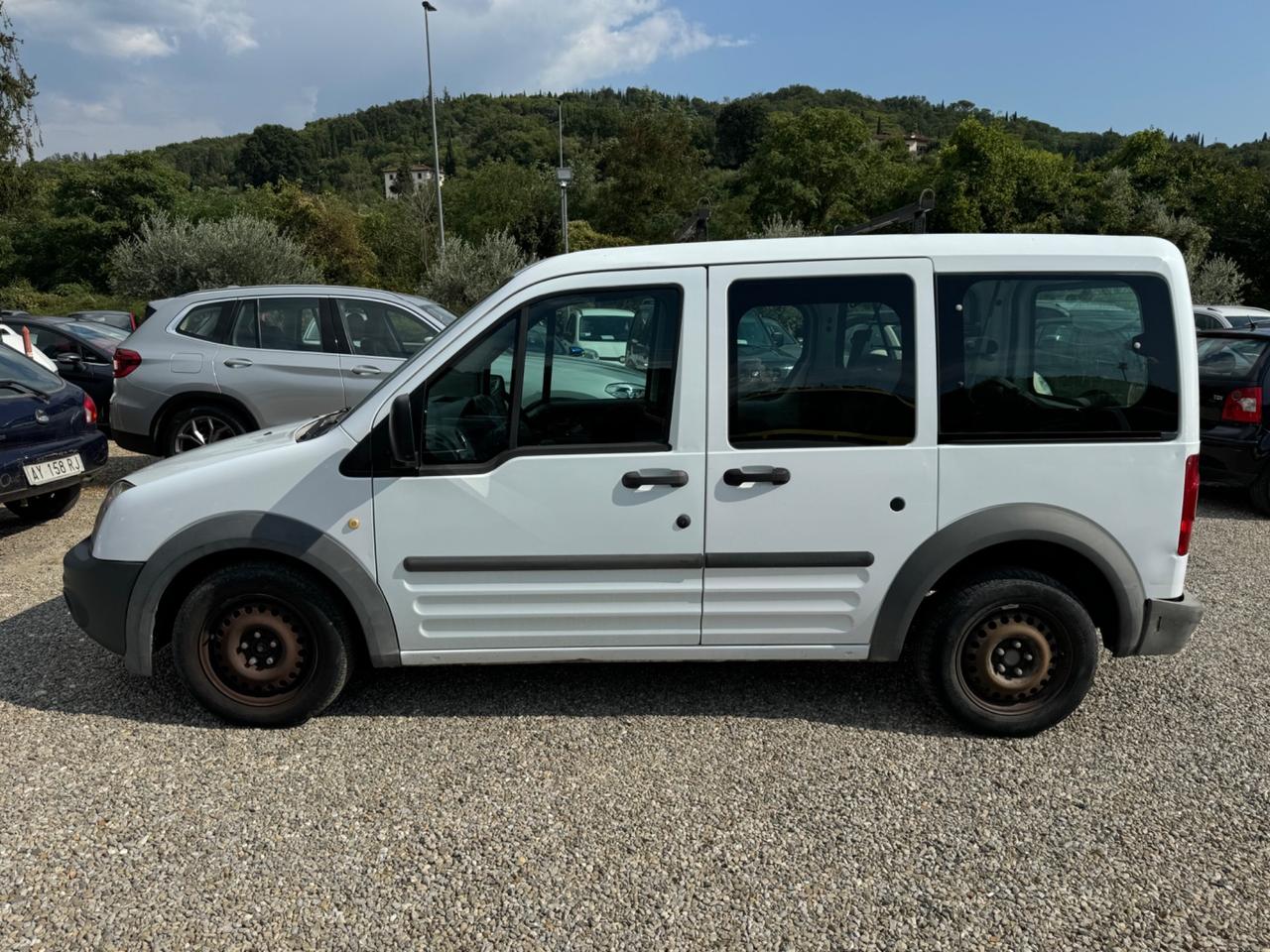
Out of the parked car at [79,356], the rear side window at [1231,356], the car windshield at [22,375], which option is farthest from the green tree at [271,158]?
the rear side window at [1231,356]

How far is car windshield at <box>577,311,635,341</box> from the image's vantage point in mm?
3471

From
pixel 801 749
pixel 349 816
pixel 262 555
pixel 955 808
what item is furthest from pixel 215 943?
pixel 955 808

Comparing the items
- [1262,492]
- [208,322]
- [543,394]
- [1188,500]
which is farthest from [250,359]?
[1262,492]

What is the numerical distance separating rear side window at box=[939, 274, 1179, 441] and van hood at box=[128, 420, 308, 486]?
2744mm

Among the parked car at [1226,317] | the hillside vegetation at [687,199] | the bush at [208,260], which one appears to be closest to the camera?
the parked car at [1226,317]

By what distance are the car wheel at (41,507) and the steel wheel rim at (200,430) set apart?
0.97 meters

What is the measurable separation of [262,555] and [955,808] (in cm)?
283

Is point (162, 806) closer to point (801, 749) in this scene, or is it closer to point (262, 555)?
point (262, 555)

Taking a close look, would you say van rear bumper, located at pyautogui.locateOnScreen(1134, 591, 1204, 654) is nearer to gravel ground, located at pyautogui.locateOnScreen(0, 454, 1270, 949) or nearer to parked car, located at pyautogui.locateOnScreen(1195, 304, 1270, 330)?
gravel ground, located at pyautogui.locateOnScreen(0, 454, 1270, 949)

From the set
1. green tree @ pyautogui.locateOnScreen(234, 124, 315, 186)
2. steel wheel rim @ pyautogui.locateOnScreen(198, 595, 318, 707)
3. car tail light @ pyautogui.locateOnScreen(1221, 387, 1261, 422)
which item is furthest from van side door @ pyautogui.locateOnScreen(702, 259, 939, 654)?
green tree @ pyautogui.locateOnScreen(234, 124, 315, 186)

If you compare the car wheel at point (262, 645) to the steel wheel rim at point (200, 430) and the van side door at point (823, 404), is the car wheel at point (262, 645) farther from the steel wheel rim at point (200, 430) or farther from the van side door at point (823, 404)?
the steel wheel rim at point (200, 430)

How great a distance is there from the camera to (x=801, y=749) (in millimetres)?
3490

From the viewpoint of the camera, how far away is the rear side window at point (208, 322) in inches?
316

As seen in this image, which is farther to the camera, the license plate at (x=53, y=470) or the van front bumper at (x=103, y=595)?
the license plate at (x=53, y=470)
